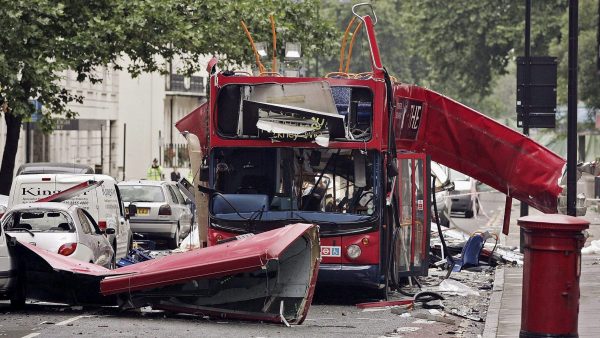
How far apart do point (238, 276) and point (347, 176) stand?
2.99 m

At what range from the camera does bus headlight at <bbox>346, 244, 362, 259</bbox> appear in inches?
680

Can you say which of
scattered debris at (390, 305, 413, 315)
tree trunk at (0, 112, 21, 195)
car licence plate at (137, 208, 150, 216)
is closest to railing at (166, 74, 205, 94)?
tree trunk at (0, 112, 21, 195)

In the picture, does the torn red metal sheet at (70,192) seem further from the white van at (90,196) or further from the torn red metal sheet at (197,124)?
the torn red metal sheet at (197,124)

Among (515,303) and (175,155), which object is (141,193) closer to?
(515,303)

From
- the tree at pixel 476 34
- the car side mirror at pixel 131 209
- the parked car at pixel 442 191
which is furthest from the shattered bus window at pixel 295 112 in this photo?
the tree at pixel 476 34

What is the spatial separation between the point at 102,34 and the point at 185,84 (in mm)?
→ 41362

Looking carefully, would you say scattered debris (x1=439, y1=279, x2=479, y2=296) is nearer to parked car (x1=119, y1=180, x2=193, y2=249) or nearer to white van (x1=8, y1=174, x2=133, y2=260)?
white van (x1=8, y1=174, x2=133, y2=260)

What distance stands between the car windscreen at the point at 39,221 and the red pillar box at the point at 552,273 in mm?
7962

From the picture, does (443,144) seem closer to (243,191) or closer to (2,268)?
(243,191)

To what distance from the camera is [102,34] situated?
30250 mm

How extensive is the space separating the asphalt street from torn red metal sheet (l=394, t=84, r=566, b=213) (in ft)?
11.9

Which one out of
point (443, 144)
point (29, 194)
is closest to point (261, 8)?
point (29, 194)

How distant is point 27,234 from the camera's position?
18078 mm

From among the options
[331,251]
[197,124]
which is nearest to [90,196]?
[197,124]
